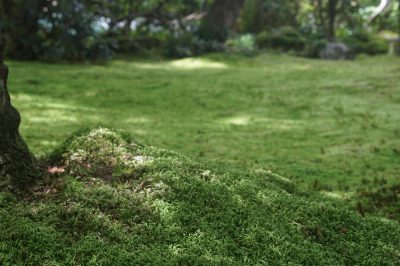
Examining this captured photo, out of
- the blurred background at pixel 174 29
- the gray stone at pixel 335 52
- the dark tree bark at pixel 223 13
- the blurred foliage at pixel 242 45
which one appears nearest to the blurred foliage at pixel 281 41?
the blurred background at pixel 174 29

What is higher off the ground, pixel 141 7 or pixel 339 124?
pixel 141 7

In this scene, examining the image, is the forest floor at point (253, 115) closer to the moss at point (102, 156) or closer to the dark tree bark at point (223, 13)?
the moss at point (102, 156)

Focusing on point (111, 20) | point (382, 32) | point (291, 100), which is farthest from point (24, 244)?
point (382, 32)

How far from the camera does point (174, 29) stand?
17.3 m

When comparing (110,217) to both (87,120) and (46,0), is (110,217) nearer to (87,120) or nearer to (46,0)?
(87,120)

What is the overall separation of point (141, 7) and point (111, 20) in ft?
11.3

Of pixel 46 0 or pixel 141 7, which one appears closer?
pixel 46 0

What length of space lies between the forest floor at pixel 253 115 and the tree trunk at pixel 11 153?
3.08 ft

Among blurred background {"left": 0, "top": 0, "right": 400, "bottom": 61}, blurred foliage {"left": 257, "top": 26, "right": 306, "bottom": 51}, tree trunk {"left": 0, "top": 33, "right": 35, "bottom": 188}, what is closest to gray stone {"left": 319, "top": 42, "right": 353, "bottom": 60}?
blurred background {"left": 0, "top": 0, "right": 400, "bottom": 61}

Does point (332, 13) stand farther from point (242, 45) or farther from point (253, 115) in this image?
point (253, 115)

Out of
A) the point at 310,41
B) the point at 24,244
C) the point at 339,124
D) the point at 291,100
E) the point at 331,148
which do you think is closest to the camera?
the point at 24,244

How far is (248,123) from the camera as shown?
26.0ft

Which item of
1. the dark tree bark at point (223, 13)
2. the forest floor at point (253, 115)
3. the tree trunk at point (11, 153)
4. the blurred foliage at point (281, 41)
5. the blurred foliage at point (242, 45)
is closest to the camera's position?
the tree trunk at point (11, 153)

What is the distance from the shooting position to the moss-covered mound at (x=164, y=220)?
262 cm
